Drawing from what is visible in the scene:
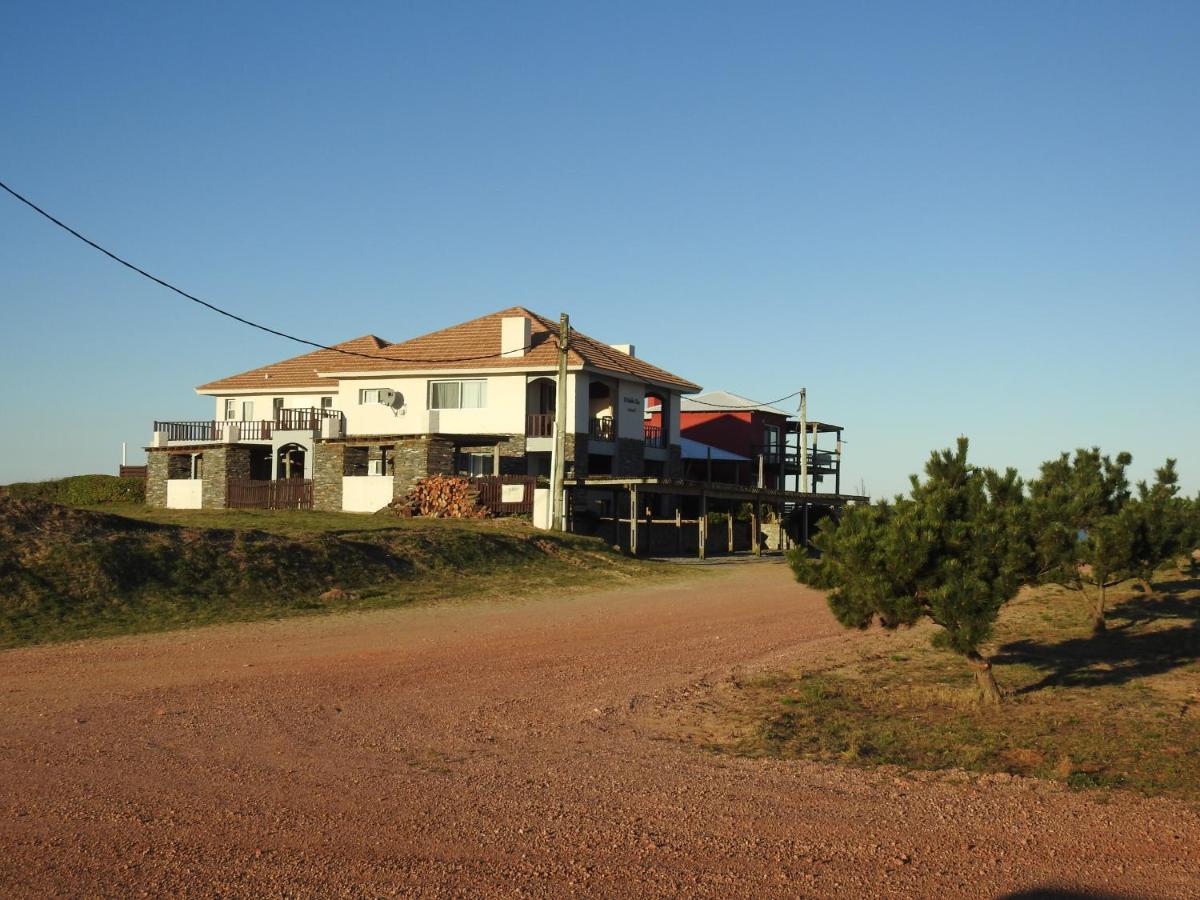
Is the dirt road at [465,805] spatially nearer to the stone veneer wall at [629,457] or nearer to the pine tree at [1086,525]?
the pine tree at [1086,525]

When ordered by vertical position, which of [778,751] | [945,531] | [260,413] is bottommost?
[778,751]

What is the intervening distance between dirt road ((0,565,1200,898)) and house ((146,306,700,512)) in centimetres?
2877

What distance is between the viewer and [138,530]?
22.9 meters

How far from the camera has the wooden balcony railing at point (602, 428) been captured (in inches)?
1833

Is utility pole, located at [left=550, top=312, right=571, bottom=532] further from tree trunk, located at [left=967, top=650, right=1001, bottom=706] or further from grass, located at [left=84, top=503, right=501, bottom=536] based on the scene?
tree trunk, located at [left=967, top=650, right=1001, bottom=706]

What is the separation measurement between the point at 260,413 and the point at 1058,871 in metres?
53.3

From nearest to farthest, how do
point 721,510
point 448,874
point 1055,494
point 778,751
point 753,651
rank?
1. point 448,874
2. point 778,751
3. point 753,651
4. point 1055,494
5. point 721,510

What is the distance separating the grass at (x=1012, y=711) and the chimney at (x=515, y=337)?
29.1m

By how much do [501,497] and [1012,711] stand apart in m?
27.3

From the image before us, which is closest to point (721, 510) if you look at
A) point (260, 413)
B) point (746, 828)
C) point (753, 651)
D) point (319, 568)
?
point (260, 413)

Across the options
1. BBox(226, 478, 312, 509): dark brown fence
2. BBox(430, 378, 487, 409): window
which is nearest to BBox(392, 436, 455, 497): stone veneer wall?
BBox(226, 478, 312, 509): dark brown fence

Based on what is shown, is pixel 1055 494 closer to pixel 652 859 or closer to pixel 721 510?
pixel 652 859

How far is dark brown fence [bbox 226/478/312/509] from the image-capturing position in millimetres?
44688

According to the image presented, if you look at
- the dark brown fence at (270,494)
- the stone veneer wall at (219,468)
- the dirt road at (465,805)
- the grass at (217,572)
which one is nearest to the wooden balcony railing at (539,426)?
the dark brown fence at (270,494)
